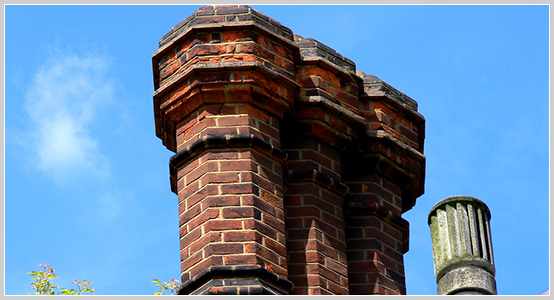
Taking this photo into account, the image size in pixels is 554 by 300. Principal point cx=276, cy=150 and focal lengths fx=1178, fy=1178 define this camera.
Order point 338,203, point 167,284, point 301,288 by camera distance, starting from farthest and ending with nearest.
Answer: point 167,284 → point 338,203 → point 301,288

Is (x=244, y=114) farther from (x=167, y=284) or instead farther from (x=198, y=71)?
(x=167, y=284)

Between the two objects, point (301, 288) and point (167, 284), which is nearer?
point (301, 288)

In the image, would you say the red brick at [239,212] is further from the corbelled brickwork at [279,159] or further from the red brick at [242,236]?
the red brick at [242,236]

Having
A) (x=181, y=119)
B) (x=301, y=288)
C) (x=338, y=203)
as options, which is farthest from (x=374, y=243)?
(x=181, y=119)

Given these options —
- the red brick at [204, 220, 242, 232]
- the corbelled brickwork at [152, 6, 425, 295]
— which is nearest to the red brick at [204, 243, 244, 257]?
the corbelled brickwork at [152, 6, 425, 295]

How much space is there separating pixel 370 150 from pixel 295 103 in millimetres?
706

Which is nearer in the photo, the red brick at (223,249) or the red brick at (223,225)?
the red brick at (223,249)

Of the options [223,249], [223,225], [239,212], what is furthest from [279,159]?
[223,249]

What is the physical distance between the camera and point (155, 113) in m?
8.34

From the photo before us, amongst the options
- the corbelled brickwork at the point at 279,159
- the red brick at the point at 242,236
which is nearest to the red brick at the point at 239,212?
the corbelled brickwork at the point at 279,159

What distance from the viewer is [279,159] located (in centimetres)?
787

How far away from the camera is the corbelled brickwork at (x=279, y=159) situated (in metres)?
7.36

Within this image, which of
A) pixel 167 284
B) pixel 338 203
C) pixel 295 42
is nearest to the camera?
pixel 338 203

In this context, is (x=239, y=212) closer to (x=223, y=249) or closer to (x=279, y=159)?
(x=223, y=249)
